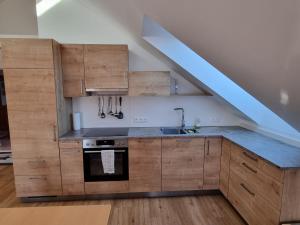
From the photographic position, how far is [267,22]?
755 millimetres

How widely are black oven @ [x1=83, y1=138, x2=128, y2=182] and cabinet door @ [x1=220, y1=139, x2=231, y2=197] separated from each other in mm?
1332

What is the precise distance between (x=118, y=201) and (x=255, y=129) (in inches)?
88.7

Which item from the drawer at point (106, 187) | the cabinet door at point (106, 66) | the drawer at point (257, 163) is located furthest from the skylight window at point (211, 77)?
the drawer at point (106, 187)

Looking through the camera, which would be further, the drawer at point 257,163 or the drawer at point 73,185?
the drawer at point 73,185

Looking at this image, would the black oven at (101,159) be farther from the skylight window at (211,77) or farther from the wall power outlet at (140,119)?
the skylight window at (211,77)

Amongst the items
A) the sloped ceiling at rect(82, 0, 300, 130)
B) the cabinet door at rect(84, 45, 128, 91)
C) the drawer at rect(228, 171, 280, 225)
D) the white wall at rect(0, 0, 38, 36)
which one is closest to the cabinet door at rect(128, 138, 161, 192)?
the cabinet door at rect(84, 45, 128, 91)

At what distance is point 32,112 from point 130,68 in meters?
1.51

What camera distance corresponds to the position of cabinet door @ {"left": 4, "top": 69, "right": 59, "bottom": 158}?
2.40 metres

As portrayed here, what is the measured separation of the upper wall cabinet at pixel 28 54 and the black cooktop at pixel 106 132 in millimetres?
1017

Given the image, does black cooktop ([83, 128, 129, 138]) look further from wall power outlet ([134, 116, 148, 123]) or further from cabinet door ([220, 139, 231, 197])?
cabinet door ([220, 139, 231, 197])

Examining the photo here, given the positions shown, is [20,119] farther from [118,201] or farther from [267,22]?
[267,22]

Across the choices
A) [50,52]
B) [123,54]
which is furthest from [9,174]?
[123,54]

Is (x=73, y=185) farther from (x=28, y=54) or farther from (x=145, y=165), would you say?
(x=28, y=54)

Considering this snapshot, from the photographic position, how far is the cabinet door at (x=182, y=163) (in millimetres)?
2650
